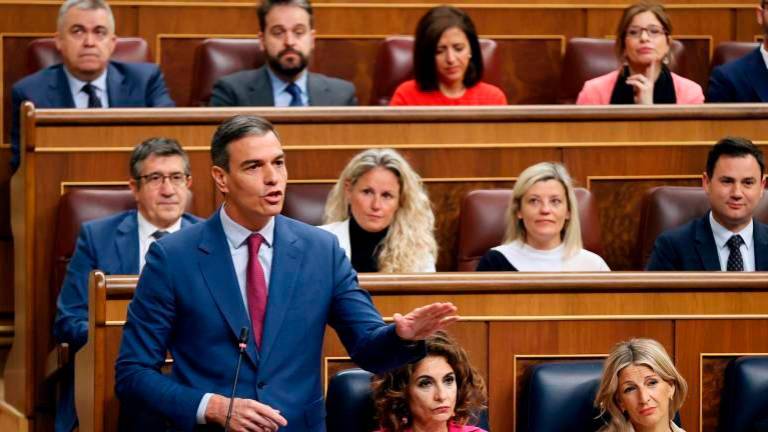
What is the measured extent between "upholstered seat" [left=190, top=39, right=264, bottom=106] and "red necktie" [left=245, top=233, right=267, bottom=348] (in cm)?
117

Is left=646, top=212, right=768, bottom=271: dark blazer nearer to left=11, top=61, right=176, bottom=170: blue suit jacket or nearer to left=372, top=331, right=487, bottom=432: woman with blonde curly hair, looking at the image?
left=372, top=331, right=487, bottom=432: woman with blonde curly hair

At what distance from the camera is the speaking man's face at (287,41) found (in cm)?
240

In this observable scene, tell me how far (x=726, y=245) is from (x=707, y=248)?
0.03 meters

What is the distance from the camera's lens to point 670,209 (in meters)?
2.15

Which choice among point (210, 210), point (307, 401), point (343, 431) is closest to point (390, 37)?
point (210, 210)

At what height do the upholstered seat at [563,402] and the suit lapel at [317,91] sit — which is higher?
the suit lapel at [317,91]

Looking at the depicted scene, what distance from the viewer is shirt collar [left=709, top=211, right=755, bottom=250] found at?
6.70ft

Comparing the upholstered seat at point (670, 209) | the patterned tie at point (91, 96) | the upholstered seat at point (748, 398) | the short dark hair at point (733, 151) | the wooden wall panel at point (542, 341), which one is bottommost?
the upholstered seat at point (748, 398)

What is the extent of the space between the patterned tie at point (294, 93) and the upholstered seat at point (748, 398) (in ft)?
3.22

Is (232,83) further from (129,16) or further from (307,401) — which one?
(307,401)

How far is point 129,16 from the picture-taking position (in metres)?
2.67

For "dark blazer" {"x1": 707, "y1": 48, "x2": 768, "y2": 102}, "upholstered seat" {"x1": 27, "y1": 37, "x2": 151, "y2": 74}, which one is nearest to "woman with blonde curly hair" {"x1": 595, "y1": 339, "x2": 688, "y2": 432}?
"dark blazer" {"x1": 707, "y1": 48, "x2": 768, "y2": 102}

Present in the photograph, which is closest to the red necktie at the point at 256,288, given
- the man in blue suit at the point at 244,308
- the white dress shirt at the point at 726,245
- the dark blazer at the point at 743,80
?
the man in blue suit at the point at 244,308

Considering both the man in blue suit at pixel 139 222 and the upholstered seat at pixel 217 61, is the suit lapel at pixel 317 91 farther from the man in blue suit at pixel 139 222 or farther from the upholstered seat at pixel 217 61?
the man in blue suit at pixel 139 222
